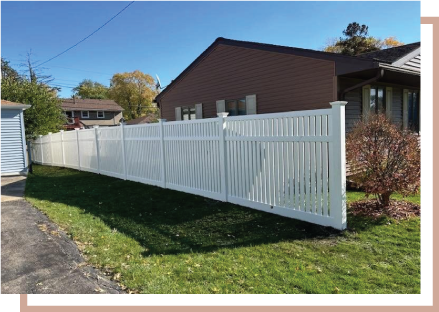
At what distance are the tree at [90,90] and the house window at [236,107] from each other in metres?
55.2

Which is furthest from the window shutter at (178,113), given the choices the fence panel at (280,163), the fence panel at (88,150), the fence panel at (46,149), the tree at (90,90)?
the tree at (90,90)

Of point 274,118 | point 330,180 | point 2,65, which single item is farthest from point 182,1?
point 2,65

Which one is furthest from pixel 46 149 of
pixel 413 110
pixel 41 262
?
pixel 413 110

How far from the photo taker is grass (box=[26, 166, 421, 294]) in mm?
2994

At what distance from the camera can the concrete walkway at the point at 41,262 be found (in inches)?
121

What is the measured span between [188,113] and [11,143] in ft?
23.3

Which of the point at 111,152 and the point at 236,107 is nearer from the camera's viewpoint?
the point at 111,152

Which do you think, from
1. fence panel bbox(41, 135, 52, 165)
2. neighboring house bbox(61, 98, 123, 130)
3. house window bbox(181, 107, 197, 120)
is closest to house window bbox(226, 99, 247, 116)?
house window bbox(181, 107, 197, 120)

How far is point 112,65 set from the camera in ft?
173

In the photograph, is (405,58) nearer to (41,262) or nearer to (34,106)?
(41,262)

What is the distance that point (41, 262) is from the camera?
368 cm

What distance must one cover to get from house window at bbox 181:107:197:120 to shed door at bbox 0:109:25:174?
655 cm

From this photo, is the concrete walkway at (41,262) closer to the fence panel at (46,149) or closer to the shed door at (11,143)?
the shed door at (11,143)

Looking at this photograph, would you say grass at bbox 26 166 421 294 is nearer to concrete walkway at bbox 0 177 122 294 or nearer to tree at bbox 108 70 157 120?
concrete walkway at bbox 0 177 122 294
